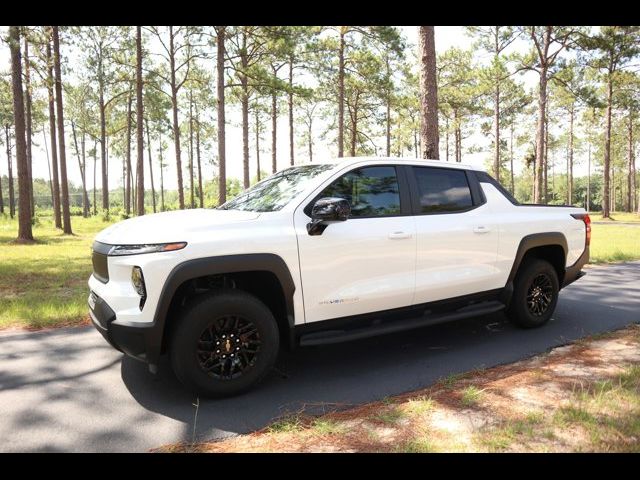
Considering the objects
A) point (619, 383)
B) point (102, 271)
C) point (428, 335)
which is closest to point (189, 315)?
point (102, 271)

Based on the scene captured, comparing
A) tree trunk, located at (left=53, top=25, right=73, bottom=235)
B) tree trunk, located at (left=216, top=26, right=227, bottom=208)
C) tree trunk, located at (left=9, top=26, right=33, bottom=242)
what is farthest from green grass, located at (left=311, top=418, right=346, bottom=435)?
tree trunk, located at (left=53, top=25, right=73, bottom=235)

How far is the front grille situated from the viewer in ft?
11.3

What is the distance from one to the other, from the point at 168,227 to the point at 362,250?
1599mm

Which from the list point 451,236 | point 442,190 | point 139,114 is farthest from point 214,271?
point 139,114

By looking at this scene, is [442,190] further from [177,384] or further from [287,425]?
[177,384]

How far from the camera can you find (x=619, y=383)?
3363 mm

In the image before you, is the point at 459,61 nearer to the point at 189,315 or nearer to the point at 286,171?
the point at 286,171

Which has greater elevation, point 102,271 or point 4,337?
point 102,271

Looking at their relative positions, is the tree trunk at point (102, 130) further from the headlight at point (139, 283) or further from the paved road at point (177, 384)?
the headlight at point (139, 283)

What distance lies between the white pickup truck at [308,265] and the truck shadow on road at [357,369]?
0.84ft

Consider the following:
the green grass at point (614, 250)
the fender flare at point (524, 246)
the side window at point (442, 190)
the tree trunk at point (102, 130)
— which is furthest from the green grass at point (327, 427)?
the tree trunk at point (102, 130)

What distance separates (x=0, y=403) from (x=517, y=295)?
5.05 metres

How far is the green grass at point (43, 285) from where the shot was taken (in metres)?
5.57
